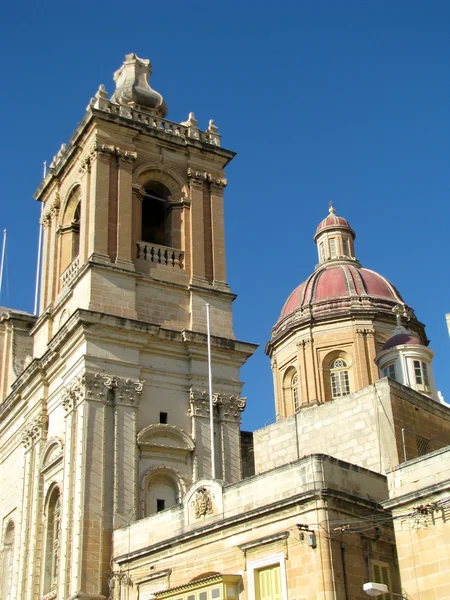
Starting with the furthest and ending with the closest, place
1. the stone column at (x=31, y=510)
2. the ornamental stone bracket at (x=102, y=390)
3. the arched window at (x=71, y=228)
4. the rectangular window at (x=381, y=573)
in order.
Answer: the arched window at (x=71, y=228) < the stone column at (x=31, y=510) < the ornamental stone bracket at (x=102, y=390) < the rectangular window at (x=381, y=573)

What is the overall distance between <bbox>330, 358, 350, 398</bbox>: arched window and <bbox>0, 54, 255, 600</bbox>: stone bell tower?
13.7 metres

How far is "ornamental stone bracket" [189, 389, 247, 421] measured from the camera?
92.4ft

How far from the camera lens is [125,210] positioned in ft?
98.2

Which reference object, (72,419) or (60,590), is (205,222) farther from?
(60,590)

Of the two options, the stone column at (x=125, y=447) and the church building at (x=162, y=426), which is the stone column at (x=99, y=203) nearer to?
the church building at (x=162, y=426)

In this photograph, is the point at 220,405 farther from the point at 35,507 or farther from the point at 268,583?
the point at 268,583

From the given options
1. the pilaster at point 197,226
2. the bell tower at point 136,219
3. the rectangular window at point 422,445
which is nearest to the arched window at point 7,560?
the bell tower at point 136,219

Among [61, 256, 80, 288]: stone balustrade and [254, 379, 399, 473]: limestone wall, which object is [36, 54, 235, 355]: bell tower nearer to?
[61, 256, 80, 288]: stone balustrade

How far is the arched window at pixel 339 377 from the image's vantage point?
42.9 metres

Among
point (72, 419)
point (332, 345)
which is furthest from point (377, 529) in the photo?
point (332, 345)

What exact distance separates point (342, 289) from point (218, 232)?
14.1 metres

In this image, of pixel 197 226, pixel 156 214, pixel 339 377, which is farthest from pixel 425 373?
pixel 156 214

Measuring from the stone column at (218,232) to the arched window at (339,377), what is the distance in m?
13.6

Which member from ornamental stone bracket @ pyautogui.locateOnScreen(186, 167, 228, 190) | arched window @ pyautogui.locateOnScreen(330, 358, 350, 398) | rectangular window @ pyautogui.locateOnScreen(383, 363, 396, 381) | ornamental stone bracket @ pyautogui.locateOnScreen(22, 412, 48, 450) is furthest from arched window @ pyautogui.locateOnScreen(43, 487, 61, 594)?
arched window @ pyautogui.locateOnScreen(330, 358, 350, 398)
